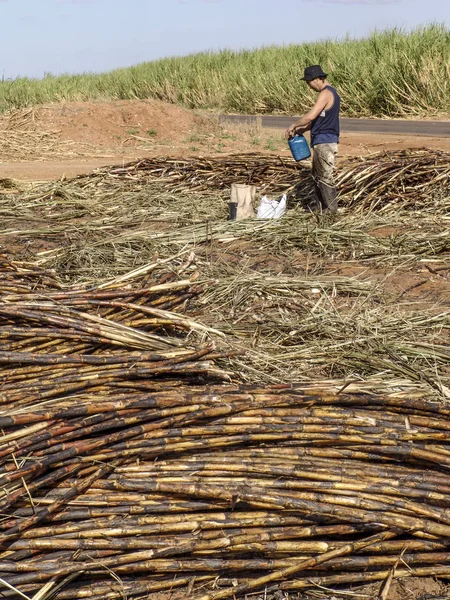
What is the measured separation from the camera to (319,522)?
291cm

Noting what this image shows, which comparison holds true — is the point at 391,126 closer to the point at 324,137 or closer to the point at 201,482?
the point at 324,137

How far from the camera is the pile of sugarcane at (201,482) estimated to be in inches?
108

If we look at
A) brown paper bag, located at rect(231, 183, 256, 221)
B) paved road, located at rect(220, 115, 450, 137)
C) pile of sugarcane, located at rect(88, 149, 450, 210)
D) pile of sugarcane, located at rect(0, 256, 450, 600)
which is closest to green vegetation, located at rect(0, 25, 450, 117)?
paved road, located at rect(220, 115, 450, 137)

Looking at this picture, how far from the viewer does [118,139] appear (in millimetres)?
15469

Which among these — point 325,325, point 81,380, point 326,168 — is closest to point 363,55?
point 326,168

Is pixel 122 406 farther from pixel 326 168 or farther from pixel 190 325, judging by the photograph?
pixel 326 168

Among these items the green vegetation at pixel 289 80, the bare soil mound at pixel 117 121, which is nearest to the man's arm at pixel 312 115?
the bare soil mound at pixel 117 121

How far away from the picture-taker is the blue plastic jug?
24.7 feet

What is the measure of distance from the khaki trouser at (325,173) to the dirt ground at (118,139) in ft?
12.4

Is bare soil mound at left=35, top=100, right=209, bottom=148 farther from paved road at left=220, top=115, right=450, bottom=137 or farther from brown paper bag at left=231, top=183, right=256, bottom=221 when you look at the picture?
brown paper bag at left=231, top=183, right=256, bottom=221

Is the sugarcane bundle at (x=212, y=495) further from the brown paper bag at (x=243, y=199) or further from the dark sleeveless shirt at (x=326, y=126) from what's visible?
the dark sleeveless shirt at (x=326, y=126)

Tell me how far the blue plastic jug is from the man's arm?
0.07 meters

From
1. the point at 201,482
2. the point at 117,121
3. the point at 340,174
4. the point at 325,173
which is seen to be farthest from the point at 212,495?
the point at 117,121

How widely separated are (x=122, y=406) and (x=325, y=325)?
174 cm
